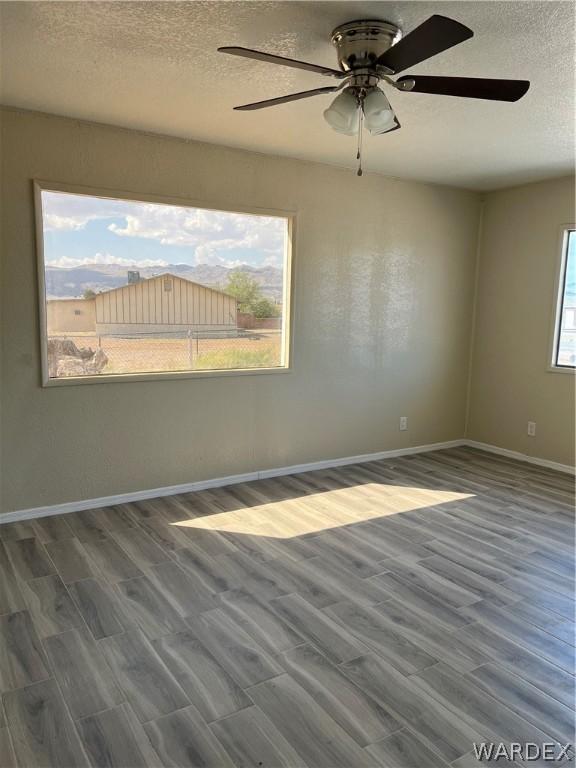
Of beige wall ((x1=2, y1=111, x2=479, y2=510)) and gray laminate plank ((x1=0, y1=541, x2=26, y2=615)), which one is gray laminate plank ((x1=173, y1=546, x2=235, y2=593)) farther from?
beige wall ((x1=2, y1=111, x2=479, y2=510))

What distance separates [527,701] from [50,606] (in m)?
2.07

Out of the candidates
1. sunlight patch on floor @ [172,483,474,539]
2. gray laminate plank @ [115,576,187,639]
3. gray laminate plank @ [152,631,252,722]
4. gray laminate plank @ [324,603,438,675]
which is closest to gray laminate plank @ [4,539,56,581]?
gray laminate plank @ [115,576,187,639]

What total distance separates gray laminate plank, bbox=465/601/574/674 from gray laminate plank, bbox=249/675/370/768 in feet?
3.17

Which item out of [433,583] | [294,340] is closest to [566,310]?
[294,340]

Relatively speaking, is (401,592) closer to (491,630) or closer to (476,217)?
(491,630)

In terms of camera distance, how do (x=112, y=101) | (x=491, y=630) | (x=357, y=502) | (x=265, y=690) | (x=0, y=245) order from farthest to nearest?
(x=357, y=502) < (x=0, y=245) < (x=112, y=101) < (x=491, y=630) < (x=265, y=690)

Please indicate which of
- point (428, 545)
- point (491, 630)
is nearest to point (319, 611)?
point (491, 630)

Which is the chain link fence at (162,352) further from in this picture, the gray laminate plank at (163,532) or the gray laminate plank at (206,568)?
the gray laminate plank at (206,568)

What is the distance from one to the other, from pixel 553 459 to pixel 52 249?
4477 millimetres

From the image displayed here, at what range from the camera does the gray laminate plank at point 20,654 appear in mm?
2016

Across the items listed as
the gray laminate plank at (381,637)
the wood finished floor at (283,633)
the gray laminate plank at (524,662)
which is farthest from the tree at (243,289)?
the gray laminate plank at (524,662)

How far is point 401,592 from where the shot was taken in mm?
2688

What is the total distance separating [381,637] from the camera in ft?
7.61

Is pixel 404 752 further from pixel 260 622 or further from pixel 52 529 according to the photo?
pixel 52 529
